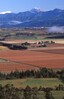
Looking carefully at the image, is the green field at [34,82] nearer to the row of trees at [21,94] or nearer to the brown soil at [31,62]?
the row of trees at [21,94]

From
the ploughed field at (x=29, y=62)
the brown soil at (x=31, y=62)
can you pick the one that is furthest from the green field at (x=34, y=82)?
the brown soil at (x=31, y=62)

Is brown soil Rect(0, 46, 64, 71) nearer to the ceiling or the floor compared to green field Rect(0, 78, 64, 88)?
nearer to the floor

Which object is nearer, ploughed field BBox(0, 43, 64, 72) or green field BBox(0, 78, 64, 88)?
green field BBox(0, 78, 64, 88)

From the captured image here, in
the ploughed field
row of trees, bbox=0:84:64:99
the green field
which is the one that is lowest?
the ploughed field

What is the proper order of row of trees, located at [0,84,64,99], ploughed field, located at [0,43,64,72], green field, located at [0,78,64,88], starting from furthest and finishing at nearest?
1. ploughed field, located at [0,43,64,72]
2. green field, located at [0,78,64,88]
3. row of trees, located at [0,84,64,99]

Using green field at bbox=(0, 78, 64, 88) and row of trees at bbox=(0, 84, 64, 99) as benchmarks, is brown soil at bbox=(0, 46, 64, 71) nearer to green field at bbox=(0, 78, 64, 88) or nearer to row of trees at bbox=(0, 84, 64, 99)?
green field at bbox=(0, 78, 64, 88)

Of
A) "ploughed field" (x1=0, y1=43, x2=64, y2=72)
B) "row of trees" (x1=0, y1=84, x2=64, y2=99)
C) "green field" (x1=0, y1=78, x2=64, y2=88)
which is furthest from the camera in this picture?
"ploughed field" (x1=0, y1=43, x2=64, y2=72)

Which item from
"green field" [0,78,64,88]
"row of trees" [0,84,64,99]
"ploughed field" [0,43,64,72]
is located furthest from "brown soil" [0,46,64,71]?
"row of trees" [0,84,64,99]

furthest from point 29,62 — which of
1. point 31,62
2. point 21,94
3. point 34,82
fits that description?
point 21,94

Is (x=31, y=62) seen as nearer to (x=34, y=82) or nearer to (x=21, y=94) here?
(x=34, y=82)

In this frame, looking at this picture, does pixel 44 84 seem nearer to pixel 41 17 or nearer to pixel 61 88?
pixel 61 88
